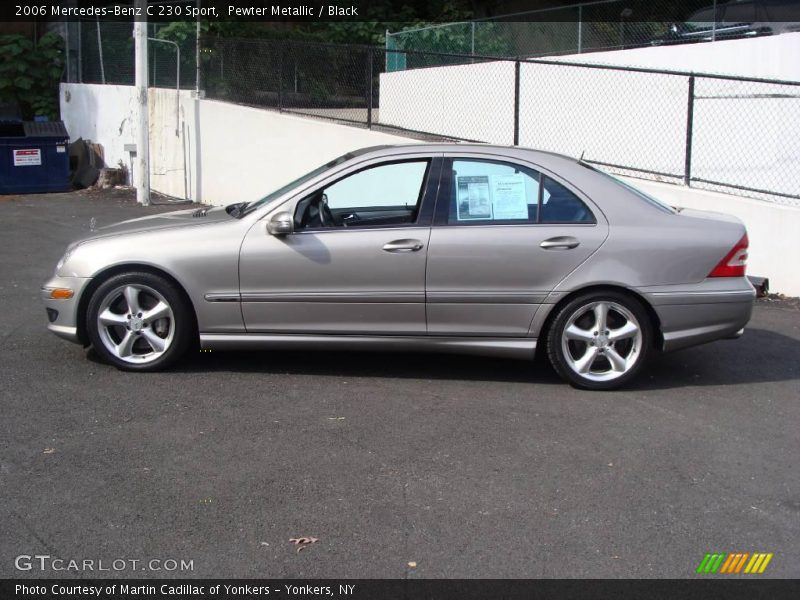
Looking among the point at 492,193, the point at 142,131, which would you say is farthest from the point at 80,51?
the point at 492,193

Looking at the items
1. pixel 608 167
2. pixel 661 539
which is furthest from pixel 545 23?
pixel 661 539

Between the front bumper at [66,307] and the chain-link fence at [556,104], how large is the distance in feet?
21.4

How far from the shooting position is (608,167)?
→ 11.6m

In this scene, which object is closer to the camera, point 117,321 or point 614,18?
point 117,321

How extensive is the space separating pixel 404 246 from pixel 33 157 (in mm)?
12818

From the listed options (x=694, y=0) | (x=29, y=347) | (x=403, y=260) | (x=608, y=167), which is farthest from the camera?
(x=694, y=0)

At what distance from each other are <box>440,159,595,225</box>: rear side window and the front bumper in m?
2.43

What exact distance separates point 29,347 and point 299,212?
229cm

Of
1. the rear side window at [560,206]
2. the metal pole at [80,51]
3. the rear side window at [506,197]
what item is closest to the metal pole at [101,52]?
the metal pole at [80,51]

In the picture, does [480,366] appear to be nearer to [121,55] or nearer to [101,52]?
[121,55]

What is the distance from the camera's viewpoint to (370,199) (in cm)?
691

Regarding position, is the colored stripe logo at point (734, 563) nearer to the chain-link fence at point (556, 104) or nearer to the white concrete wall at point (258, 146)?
the chain-link fence at point (556, 104)

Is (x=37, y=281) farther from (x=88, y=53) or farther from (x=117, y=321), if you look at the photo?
(x=88, y=53)

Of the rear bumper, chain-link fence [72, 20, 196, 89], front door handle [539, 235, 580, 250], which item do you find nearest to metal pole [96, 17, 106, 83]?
chain-link fence [72, 20, 196, 89]
